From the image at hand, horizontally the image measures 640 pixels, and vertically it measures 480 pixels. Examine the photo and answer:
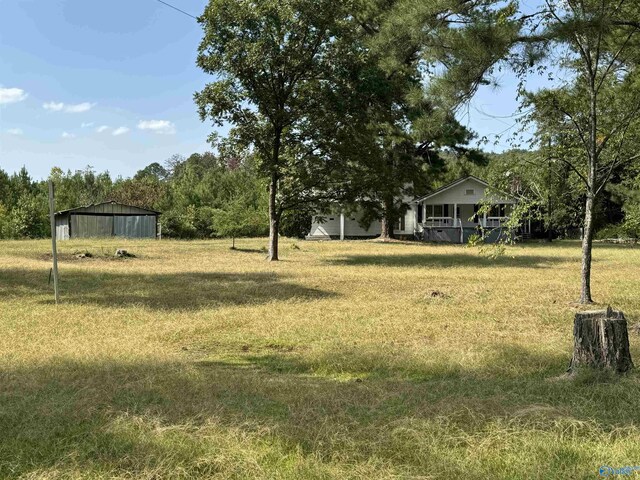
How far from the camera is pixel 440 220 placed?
125 ft

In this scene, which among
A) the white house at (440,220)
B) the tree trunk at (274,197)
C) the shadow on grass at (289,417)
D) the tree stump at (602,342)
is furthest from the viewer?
the white house at (440,220)

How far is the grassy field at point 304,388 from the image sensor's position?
10.3ft

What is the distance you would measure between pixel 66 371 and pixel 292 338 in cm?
288

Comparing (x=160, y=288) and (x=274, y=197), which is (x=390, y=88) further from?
(x=160, y=288)

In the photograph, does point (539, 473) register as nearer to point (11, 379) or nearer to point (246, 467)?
point (246, 467)

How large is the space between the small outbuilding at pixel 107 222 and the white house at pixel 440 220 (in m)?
12.2

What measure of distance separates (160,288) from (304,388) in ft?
26.7

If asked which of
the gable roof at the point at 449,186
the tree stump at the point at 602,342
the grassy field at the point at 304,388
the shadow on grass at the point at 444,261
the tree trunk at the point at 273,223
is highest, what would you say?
the gable roof at the point at 449,186

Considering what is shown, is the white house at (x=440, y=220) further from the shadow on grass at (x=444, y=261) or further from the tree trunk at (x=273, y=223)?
the tree trunk at (x=273, y=223)

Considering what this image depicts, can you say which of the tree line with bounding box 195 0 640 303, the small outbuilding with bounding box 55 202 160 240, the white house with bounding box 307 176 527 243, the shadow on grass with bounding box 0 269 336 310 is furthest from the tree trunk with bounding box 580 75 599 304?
the small outbuilding with bounding box 55 202 160 240

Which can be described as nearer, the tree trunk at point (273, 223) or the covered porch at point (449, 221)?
the tree trunk at point (273, 223)

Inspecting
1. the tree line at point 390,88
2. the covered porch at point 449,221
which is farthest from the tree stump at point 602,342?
the covered porch at point 449,221

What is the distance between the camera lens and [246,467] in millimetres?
3041

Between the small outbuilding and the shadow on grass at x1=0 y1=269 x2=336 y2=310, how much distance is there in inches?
1017
